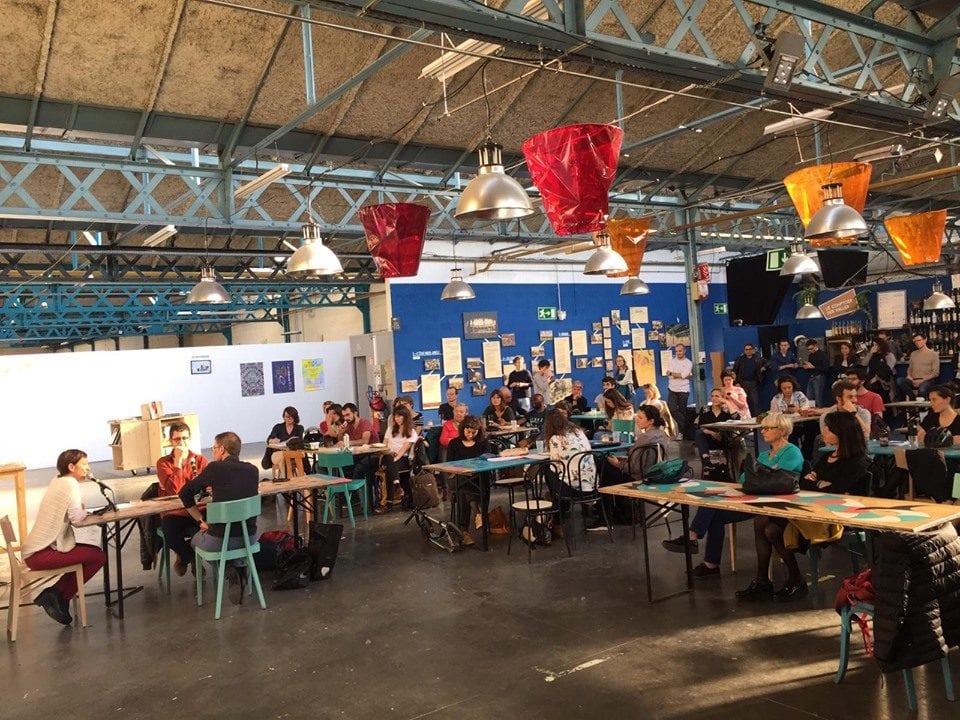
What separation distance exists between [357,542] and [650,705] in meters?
4.32

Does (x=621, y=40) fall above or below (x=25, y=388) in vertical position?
above

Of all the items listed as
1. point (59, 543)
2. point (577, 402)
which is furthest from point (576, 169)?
point (577, 402)

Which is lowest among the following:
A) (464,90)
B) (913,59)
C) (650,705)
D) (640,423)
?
(650,705)

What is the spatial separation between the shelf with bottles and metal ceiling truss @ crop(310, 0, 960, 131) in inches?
348

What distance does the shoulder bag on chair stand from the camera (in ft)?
15.3

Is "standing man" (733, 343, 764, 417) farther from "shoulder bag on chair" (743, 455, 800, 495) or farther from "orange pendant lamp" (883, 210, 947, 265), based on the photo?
"shoulder bag on chair" (743, 455, 800, 495)

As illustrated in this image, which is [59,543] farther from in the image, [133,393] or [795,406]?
[133,393]

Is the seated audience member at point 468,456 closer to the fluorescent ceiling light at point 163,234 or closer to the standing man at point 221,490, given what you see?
the standing man at point 221,490

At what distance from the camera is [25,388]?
16.4 metres

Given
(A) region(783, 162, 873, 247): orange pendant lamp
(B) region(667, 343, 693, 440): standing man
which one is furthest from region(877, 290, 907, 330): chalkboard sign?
(A) region(783, 162, 873, 247): orange pendant lamp

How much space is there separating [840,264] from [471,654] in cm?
1366

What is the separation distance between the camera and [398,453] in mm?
8867

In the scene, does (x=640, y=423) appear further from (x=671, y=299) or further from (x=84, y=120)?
(x=671, y=299)

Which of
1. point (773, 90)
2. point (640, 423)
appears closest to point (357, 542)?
point (640, 423)
